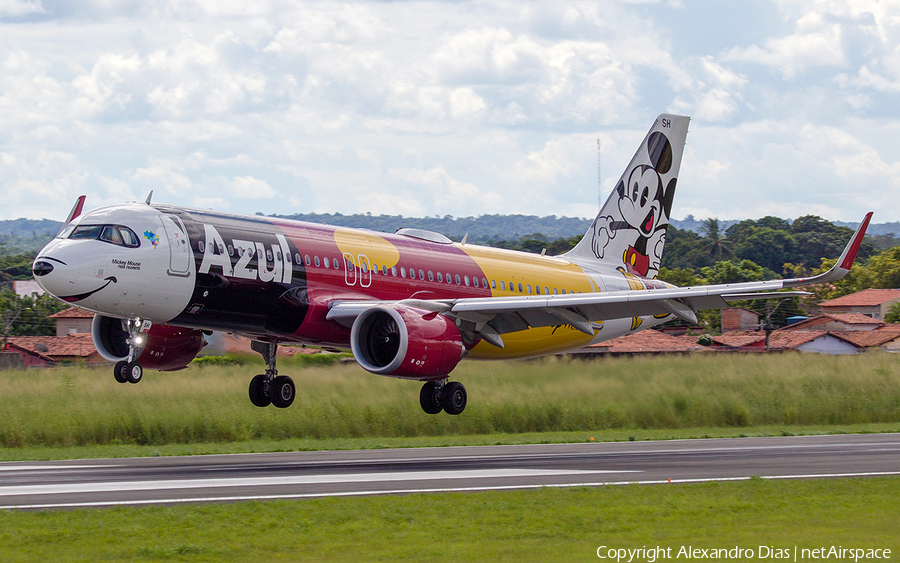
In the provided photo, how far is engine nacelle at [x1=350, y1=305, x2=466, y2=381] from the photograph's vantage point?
25.5 metres

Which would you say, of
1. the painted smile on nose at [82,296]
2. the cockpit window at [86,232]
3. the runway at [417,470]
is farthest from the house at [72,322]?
the painted smile on nose at [82,296]

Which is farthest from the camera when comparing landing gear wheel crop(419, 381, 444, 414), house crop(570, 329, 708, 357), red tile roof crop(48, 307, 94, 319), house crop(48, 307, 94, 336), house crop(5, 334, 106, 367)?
house crop(48, 307, 94, 336)

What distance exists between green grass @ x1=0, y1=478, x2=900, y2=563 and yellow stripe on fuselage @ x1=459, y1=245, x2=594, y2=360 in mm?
13637

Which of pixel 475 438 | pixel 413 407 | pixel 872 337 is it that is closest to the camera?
pixel 475 438

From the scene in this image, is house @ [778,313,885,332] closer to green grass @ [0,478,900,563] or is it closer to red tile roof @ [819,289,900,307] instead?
red tile roof @ [819,289,900,307]

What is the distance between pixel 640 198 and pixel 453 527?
26.4m

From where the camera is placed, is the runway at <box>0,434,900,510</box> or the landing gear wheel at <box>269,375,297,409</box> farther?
the landing gear wheel at <box>269,375,297,409</box>

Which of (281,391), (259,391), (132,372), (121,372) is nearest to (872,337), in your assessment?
(281,391)

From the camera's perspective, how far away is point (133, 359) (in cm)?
2436

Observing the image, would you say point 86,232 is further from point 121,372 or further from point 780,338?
point 780,338

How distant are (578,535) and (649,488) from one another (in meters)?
5.35

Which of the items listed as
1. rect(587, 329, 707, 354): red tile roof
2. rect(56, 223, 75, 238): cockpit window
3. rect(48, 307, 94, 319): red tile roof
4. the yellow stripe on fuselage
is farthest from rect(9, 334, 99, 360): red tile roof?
rect(56, 223, 75, 238): cockpit window

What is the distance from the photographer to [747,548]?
14.4 m

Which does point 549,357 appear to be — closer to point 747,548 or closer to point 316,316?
point 316,316
